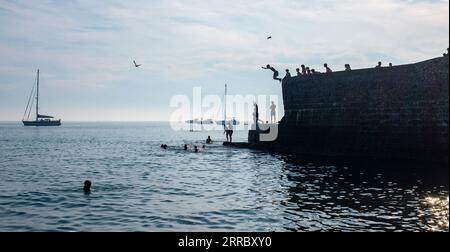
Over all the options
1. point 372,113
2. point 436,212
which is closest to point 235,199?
point 436,212

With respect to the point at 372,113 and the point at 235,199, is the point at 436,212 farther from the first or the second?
the point at 372,113

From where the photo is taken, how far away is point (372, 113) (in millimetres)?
28359

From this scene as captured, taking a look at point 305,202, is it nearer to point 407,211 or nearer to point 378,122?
point 407,211

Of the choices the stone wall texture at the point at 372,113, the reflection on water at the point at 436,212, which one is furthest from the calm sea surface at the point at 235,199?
the stone wall texture at the point at 372,113

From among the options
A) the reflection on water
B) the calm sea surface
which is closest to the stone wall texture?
the calm sea surface

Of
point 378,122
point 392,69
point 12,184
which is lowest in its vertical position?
point 12,184

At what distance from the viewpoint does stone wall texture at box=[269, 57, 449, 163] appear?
24562 millimetres

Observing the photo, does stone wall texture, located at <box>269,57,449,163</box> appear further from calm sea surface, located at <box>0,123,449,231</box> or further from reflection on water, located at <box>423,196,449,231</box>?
reflection on water, located at <box>423,196,449,231</box>

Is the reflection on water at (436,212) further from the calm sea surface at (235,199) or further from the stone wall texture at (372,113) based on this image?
the stone wall texture at (372,113)

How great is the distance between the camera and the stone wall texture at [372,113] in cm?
2456

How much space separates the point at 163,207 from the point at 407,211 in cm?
809

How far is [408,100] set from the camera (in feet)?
86.1

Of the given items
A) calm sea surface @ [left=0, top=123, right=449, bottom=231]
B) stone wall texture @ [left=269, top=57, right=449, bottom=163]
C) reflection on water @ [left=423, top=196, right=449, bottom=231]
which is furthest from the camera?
stone wall texture @ [left=269, top=57, right=449, bottom=163]
